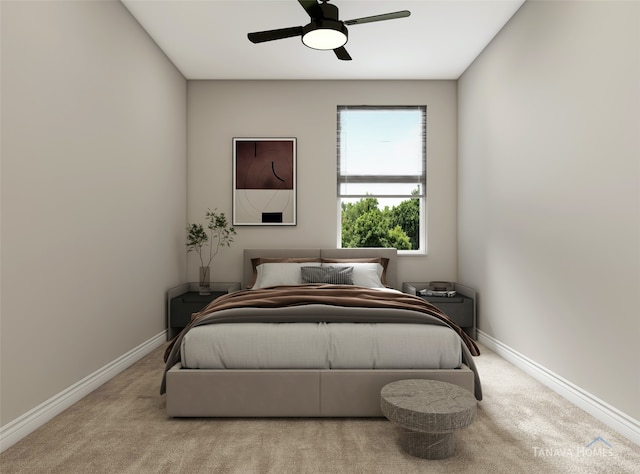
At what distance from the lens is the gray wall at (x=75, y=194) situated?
2424mm

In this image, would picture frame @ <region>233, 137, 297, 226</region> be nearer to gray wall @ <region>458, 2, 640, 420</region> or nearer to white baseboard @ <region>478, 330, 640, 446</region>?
gray wall @ <region>458, 2, 640, 420</region>

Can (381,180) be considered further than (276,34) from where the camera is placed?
Yes

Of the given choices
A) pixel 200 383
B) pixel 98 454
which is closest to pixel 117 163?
pixel 200 383

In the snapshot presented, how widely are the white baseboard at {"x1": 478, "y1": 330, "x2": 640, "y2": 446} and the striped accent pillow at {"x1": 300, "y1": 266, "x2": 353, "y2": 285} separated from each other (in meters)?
1.55

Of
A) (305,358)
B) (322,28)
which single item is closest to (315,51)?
(322,28)

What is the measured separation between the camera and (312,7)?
2.91 m

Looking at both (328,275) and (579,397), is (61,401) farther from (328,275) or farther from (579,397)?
(579,397)

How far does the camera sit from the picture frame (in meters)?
5.39

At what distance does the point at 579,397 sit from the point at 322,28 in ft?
9.54

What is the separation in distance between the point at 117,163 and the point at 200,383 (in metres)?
1.94

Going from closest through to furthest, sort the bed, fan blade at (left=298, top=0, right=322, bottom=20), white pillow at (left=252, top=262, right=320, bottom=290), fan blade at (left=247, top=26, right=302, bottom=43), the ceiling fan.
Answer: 1. the bed
2. fan blade at (left=298, top=0, right=322, bottom=20)
3. the ceiling fan
4. fan blade at (left=247, top=26, right=302, bottom=43)
5. white pillow at (left=252, top=262, right=320, bottom=290)

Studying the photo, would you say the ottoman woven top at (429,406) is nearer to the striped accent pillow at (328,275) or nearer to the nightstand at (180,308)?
the striped accent pillow at (328,275)

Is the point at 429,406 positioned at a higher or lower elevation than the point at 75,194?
lower

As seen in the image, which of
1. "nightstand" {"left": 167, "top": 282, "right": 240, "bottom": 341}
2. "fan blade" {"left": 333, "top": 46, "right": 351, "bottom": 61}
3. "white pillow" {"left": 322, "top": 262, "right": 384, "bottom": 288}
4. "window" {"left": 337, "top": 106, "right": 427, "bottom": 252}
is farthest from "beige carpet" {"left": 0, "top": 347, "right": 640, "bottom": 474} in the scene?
"window" {"left": 337, "top": 106, "right": 427, "bottom": 252}
